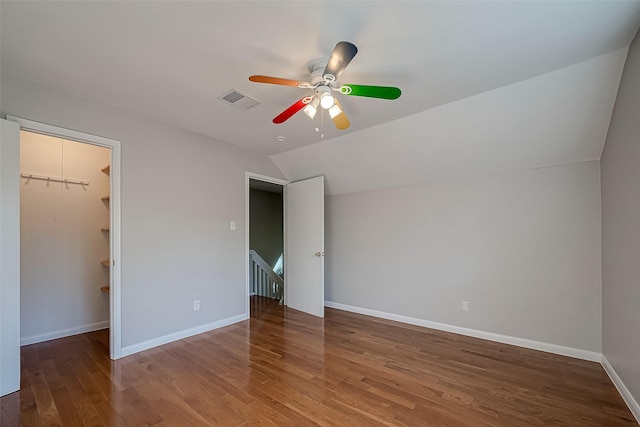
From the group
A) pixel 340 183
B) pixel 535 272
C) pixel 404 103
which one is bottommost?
pixel 535 272

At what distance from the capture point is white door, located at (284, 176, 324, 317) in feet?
13.9

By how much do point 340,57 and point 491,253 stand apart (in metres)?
2.90

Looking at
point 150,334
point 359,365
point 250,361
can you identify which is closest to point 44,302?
point 150,334

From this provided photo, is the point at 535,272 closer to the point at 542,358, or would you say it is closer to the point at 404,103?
the point at 542,358

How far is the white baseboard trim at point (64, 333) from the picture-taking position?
308 cm

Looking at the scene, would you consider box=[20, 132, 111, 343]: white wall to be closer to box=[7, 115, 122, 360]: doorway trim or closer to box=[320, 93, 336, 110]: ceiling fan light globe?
box=[7, 115, 122, 360]: doorway trim

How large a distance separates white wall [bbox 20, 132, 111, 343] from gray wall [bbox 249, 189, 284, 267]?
3.07 metres

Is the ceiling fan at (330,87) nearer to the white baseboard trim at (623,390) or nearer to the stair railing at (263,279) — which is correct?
the white baseboard trim at (623,390)

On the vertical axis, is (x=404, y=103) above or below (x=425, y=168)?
above

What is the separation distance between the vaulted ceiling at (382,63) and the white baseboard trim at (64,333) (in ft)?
9.04

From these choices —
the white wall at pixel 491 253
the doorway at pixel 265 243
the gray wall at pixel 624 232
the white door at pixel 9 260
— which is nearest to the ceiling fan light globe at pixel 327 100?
the gray wall at pixel 624 232

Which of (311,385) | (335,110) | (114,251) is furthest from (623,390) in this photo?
(114,251)

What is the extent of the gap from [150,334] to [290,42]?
10.5ft

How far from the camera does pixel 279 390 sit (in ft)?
7.27
